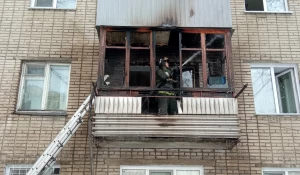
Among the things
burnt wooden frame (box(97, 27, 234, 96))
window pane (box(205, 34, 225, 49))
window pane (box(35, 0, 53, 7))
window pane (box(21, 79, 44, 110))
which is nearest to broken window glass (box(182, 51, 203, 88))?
window pane (box(205, 34, 225, 49))

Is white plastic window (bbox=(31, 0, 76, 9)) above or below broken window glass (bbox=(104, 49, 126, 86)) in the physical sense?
above

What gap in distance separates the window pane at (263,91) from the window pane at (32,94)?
5236 mm

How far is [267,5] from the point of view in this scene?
10.8m

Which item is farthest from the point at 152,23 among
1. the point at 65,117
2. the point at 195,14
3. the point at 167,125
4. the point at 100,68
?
the point at 65,117

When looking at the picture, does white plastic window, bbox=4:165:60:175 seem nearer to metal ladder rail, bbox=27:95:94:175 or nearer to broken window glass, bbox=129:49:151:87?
metal ladder rail, bbox=27:95:94:175

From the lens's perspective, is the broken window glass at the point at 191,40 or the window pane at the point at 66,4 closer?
the broken window glass at the point at 191,40

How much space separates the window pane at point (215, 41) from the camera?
8997 millimetres

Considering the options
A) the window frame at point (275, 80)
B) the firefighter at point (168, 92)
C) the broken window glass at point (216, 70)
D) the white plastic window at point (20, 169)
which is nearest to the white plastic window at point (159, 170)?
the firefighter at point (168, 92)

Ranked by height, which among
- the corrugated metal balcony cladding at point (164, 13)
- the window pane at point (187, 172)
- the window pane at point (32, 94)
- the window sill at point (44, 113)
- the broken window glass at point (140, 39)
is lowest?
the window pane at point (187, 172)

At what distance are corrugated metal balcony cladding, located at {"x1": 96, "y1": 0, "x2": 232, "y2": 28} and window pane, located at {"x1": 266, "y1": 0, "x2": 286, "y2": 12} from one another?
7.69 ft

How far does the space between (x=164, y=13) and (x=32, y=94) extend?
12.2ft

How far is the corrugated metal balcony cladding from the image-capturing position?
8.78 m

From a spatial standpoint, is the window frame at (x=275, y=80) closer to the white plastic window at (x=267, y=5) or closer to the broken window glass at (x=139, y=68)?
the white plastic window at (x=267, y=5)

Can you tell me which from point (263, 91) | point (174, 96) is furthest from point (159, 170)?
point (263, 91)
